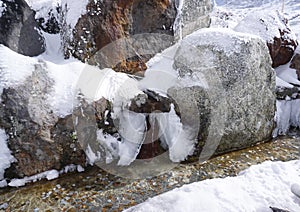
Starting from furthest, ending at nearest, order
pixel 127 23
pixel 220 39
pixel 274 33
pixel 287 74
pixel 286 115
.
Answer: pixel 274 33, pixel 287 74, pixel 286 115, pixel 127 23, pixel 220 39

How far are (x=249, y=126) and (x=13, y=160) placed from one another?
4090mm

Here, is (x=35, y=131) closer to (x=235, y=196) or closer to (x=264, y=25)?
(x=235, y=196)

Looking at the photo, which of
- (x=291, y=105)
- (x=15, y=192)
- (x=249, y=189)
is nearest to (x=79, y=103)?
(x=15, y=192)

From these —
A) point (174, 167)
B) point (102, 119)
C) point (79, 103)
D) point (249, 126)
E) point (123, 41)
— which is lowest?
point (174, 167)

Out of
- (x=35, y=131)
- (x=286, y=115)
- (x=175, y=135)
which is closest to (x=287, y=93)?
(x=286, y=115)

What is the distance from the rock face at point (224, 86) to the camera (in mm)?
4680

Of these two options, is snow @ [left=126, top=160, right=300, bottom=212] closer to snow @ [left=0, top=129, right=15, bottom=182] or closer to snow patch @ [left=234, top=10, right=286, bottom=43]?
snow @ [left=0, top=129, right=15, bottom=182]

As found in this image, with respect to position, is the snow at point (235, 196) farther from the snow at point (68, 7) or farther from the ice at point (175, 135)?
the snow at point (68, 7)

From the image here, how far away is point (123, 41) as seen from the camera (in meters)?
5.56

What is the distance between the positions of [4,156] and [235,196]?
124 inches

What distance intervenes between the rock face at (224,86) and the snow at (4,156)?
2.69m

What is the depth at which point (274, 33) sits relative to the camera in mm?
6555

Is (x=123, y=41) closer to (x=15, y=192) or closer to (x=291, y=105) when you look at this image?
(x=15, y=192)

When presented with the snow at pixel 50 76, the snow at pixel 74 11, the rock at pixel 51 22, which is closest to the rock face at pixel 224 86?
the snow at pixel 50 76
